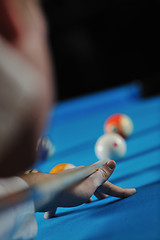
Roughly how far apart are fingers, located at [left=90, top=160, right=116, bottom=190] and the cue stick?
0.05 ft

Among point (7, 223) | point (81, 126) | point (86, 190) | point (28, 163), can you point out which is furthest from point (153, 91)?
point (28, 163)

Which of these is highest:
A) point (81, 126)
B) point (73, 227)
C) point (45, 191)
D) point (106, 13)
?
point (106, 13)

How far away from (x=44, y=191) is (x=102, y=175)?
315 millimetres

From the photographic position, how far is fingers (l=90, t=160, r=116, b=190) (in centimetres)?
94

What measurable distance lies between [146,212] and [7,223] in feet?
1.16

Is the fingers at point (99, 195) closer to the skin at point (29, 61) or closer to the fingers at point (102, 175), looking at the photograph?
the fingers at point (102, 175)

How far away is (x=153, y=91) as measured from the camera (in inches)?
99.1

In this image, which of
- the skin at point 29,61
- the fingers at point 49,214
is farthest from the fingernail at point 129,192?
the skin at point 29,61

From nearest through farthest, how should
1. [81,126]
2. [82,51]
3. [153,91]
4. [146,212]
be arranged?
[146,212] < [81,126] < [153,91] < [82,51]

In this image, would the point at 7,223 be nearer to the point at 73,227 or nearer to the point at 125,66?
the point at 73,227

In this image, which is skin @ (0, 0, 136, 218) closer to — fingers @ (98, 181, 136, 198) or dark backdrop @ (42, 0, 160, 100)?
fingers @ (98, 181, 136, 198)

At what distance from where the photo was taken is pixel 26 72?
39 centimetres

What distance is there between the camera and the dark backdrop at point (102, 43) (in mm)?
4199

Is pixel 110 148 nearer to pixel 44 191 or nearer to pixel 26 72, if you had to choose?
pixel 44 191
